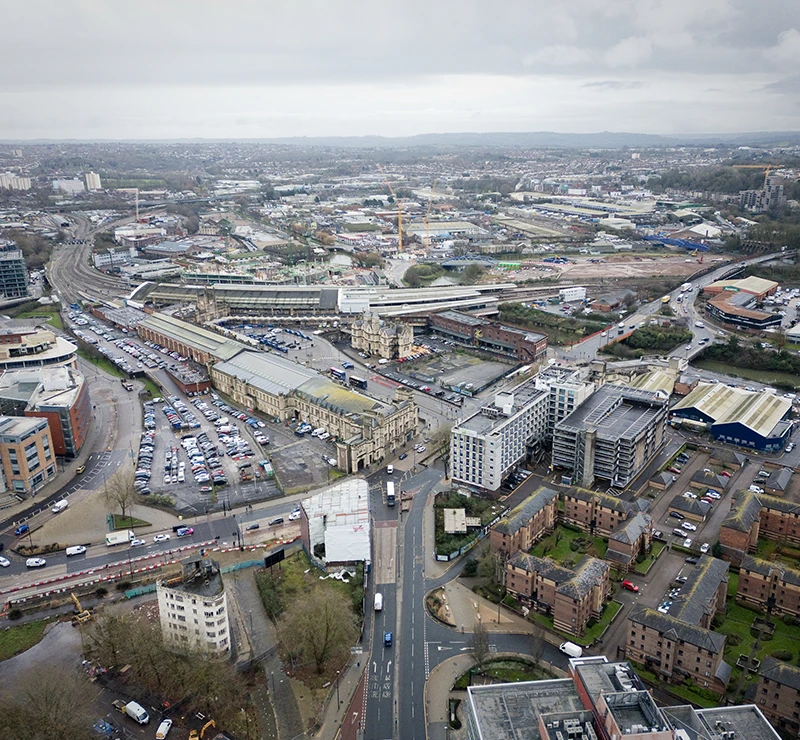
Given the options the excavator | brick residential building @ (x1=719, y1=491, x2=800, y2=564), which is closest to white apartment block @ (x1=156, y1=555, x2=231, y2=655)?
the excavator

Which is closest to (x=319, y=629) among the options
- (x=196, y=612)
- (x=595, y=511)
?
(x=196, y=612)


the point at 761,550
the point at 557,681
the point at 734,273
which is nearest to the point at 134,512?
the point at 557,681

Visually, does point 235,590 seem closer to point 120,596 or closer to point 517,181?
point 120,596

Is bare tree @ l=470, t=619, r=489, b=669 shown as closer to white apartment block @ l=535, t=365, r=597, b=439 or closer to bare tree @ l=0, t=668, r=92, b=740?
bare tree @ l=0, t=668, r=92, b=740

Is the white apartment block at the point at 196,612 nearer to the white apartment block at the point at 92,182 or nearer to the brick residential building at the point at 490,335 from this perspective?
the brick residential building at the point at 490,335

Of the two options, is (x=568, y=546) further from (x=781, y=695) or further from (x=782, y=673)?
(x=781, y=695)

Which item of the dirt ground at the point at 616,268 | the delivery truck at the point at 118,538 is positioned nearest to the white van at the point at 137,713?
the delivery truck at the point at 118,538
